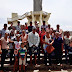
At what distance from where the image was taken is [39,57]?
22.0 feet

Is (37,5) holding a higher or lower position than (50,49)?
higher

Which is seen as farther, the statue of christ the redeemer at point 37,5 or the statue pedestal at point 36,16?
the statue of christ the redeemer at point 37,5

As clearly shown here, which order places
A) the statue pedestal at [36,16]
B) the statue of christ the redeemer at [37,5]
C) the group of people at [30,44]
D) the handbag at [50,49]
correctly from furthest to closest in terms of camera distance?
1. the statue of christ the redeemer at [37,5]
2. the statue pedestal at [36,16]
3. the handbag at [50,49]
4. the group of people at [30,44]

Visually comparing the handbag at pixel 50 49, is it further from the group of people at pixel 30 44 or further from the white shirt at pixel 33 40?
the white shirt at pixel 33 40

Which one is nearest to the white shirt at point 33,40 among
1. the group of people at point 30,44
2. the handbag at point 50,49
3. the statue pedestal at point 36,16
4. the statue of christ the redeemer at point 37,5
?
the group of people at point 30,44

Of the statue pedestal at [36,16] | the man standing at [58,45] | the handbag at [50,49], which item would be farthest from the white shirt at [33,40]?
the statue pedestal at [36,16]

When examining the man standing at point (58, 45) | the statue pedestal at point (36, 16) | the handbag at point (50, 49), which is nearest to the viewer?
the handbag at point (50, 49)

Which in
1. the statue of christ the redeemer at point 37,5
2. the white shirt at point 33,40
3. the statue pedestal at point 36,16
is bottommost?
the white shirt at point 33,40

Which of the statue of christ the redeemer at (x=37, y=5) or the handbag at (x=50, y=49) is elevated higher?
the statue of christ the redeemer at (x=37, y=5)

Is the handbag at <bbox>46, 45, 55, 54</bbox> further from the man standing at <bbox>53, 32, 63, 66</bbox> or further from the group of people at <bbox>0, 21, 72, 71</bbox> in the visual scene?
the man standing at <bbox>53, 32, 63, 66</bbox>

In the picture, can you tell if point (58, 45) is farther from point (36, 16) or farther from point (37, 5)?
point (37, 5)

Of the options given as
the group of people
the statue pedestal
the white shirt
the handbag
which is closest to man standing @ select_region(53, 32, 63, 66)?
the group of people

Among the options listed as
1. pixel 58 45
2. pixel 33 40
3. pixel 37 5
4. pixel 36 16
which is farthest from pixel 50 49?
pixel 37 5

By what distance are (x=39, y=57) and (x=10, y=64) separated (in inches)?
55.0
